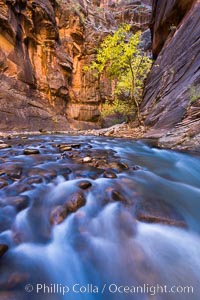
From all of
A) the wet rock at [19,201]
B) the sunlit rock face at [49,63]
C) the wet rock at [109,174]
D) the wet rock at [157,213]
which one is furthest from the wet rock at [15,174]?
the sunlit rock face at [49,63]

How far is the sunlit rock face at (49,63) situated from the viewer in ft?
46.6

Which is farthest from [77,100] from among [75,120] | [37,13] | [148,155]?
[148,155]

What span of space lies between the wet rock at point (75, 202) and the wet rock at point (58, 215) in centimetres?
6

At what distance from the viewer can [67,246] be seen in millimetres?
1636

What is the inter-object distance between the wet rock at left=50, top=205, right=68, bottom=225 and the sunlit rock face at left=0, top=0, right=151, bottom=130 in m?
12.2

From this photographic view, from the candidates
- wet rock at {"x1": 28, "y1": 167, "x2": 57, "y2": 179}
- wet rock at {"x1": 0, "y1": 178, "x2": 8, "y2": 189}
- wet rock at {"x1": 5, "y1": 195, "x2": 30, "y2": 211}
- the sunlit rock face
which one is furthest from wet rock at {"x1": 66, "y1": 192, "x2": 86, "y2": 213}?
the sunlit rock face

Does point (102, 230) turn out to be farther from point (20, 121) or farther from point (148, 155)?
point (20, 121)

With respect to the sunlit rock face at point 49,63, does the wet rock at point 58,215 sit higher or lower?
lower

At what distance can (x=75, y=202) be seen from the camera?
218 cm

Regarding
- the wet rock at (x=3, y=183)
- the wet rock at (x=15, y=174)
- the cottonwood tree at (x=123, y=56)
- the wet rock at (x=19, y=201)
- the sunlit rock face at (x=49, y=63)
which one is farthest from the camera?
the sunlit rock face at (x=49, y=63)

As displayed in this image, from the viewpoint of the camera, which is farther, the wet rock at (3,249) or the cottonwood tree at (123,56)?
the cottonwood tree at (123,56)

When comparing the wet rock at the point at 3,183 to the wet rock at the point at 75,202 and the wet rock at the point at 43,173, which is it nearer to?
the wet rock at the point at 43,173

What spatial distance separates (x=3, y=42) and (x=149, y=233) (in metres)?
16.9

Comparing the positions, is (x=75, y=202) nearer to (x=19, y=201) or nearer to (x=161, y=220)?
(x=19, y=201)
